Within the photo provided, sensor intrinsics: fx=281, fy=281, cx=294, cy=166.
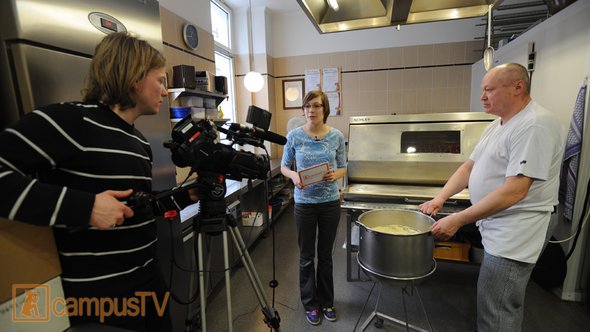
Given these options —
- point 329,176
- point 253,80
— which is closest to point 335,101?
point 253,80

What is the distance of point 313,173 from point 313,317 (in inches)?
37.7

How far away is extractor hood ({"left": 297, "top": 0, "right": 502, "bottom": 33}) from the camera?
4.12ft

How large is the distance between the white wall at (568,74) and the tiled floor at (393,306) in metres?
0.21

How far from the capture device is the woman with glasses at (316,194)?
1.69 meters

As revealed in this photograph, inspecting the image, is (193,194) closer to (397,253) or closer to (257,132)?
(257,132)

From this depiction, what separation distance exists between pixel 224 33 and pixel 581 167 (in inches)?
150

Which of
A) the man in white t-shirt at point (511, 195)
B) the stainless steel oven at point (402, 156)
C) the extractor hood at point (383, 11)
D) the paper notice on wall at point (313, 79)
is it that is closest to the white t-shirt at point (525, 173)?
the man in white t-shirt at point (511, 195)

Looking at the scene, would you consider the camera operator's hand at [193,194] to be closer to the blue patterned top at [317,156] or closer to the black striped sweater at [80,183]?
the black striped sweater at [80,183]

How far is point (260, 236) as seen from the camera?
316 cm

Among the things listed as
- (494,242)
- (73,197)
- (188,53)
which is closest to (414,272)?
(494,242)

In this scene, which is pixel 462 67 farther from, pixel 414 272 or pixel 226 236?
pixel 226 236

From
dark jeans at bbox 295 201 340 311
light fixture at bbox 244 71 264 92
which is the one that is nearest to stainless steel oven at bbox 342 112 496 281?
dark jeans at bbox 295 201 340 311

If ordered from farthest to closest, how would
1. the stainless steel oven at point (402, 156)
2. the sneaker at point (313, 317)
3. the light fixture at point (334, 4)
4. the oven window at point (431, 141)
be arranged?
the oven window at point (431, 141)
the stainless steel oven at point (402, 156)
the sneaker at point (313, 317)
the light fixture at point (334, 4)

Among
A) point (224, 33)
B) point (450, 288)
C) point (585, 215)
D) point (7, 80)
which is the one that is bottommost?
point (450, 288)
